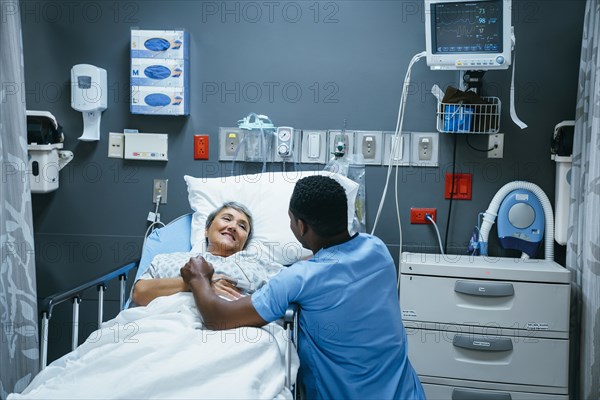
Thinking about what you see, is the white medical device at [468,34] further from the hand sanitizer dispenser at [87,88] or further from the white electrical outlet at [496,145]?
the hand sanitizer dispenser at [87,88]

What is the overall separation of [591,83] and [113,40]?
2280 mm

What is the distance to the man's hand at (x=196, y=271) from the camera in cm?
194

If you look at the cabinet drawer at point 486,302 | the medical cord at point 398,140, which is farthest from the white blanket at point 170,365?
the medical cord at point 398,140

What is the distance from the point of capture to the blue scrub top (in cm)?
→ 172

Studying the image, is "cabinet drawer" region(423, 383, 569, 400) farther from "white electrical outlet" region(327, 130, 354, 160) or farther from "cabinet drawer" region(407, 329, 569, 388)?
"white electrical outlet" region(327, 130, 354, 160)

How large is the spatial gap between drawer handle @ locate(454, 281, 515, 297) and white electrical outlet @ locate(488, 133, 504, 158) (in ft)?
2.27

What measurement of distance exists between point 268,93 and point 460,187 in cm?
106

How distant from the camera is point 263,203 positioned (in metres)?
2.62

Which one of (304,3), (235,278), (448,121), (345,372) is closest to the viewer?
(345,372)

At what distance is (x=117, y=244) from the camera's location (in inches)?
121

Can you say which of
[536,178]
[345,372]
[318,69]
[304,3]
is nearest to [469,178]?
[536,178]

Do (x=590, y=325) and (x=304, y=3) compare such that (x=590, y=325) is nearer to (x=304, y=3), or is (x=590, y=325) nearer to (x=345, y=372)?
(x=345, y=372)

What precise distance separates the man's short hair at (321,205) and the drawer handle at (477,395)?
1.12m

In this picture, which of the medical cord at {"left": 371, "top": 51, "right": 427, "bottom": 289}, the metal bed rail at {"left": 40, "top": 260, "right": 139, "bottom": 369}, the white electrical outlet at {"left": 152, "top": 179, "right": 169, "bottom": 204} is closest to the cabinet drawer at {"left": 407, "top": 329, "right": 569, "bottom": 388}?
the medical cord at {"left": 371, "top": 51, "right": 427, "bottom": 289}
